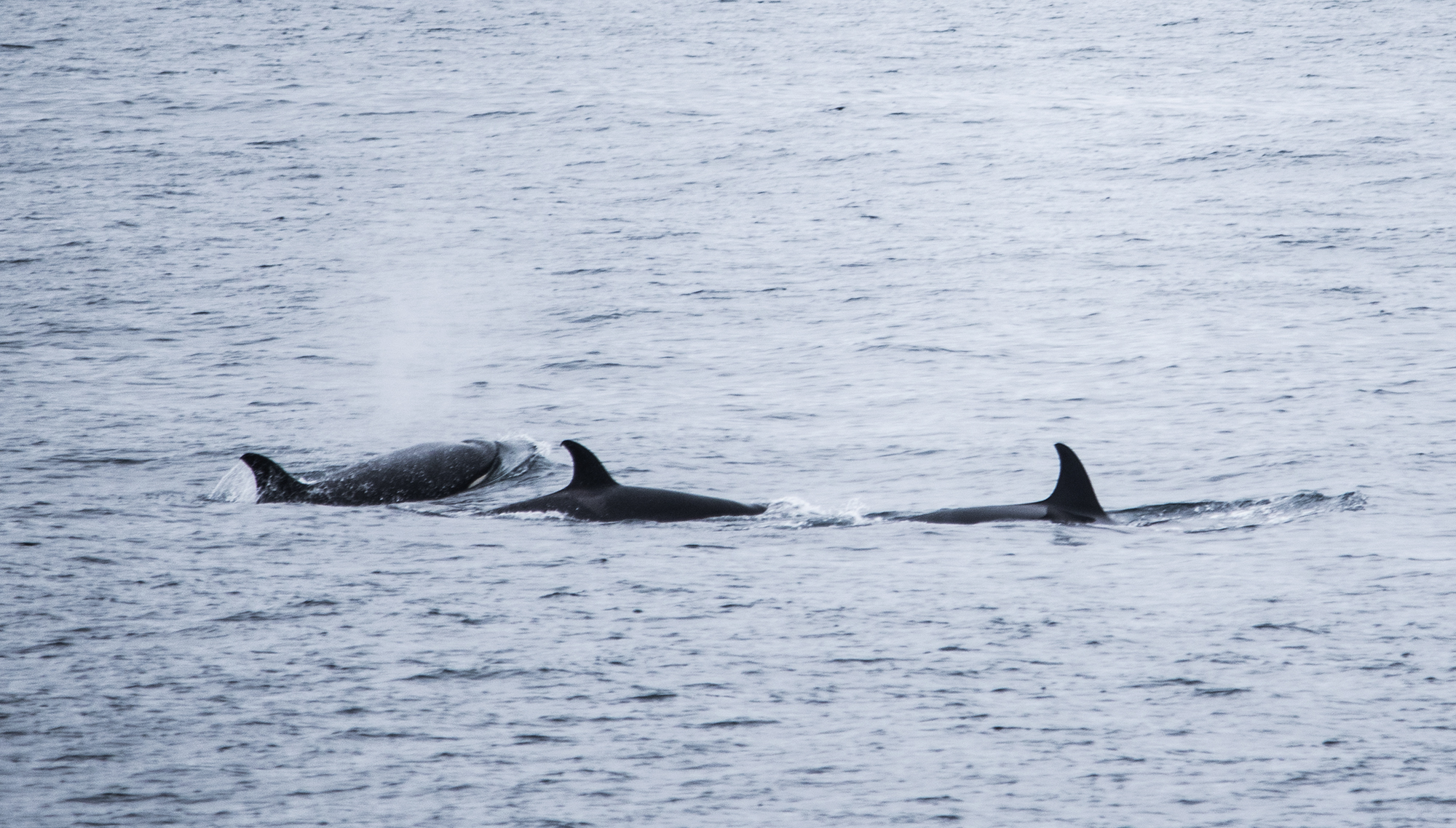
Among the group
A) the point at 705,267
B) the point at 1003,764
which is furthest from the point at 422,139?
the point at 1003,764

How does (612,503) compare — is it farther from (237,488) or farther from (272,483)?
(237,488)

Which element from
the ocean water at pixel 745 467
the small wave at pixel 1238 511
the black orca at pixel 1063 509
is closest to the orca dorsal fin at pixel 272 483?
the ocean water at pixel 745 467

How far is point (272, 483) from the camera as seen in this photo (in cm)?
1422

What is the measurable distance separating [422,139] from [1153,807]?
4509 centimetres

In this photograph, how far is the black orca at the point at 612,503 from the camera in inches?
527

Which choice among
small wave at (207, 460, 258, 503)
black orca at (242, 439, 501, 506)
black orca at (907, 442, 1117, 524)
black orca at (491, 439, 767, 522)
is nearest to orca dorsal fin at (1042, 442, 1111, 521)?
black orca at (907, 442, 1117, 524)

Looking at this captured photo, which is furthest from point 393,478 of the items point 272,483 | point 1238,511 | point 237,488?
point 1238,511

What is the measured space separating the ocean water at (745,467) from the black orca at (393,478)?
0.35 metres

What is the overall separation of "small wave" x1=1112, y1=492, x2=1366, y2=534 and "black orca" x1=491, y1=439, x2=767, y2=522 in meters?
3.19

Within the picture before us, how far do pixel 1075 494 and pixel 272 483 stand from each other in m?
6.80

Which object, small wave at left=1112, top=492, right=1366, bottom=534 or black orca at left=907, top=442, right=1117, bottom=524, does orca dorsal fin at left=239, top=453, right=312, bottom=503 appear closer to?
black orca at left=907, top=442, right=1117, bottom=524

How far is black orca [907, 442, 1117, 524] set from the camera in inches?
518

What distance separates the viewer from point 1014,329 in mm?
25609

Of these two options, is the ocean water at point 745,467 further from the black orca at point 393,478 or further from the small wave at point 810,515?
the black orca at point 393,478
